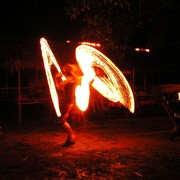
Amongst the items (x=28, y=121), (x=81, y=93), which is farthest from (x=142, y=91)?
(x=81, y=93)

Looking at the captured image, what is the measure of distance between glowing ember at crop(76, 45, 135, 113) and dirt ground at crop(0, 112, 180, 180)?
4.09ft

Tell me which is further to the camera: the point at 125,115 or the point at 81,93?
the point at 125,115

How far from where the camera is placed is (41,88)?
58.1 ft

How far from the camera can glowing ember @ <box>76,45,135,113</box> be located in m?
10.4

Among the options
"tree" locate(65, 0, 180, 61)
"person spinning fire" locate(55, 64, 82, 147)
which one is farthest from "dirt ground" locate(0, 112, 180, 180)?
"tree" locate(65, 0, 180, 61)

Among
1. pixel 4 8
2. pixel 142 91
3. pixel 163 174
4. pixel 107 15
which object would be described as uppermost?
pixel 4 8

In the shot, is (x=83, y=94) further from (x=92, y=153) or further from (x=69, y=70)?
(x=92, y=153)

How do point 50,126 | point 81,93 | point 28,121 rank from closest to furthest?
point 81,93 → point 50,126 → point 28,121

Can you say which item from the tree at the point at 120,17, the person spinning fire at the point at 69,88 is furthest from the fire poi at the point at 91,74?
the tree at the point at 120,17

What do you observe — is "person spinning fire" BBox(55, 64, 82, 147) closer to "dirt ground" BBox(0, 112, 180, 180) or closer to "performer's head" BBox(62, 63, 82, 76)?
"performer's head" BBox(62, 63, 82, 76)

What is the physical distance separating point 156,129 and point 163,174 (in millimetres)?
5959

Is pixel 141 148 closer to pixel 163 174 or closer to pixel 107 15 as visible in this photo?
pixel 163 174

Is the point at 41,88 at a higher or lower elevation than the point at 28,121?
higher

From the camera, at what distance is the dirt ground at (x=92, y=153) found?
7770 millimetres
